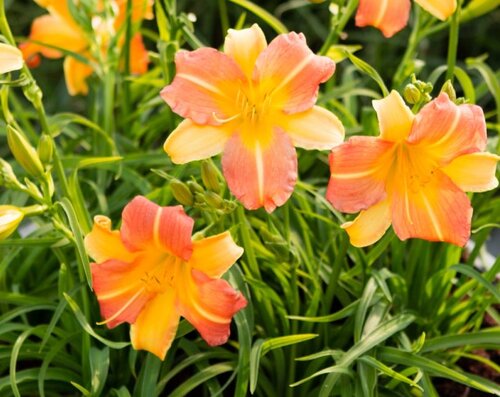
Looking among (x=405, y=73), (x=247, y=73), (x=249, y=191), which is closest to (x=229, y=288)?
(x=249, y=191)

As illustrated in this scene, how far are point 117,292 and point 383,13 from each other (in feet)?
1.32

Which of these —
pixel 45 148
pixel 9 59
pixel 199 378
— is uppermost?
pixel 9 59

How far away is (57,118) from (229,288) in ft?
1.64

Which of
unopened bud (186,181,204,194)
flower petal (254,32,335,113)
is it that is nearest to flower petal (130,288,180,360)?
unopened bud (186,181,204,194)

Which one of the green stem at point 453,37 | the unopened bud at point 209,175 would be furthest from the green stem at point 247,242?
the green stem at point 453,37

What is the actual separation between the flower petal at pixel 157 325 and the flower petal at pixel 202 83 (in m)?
0.18

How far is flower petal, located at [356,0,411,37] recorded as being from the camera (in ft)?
3.25

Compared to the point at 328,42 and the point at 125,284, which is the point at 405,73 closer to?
the point at 328,42

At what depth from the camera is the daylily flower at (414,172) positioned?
2.81 ft

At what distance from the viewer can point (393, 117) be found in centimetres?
86

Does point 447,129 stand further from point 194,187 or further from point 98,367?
point 98,367

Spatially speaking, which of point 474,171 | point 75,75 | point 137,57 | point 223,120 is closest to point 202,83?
point 223,120

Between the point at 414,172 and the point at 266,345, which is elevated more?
the point at 414,172

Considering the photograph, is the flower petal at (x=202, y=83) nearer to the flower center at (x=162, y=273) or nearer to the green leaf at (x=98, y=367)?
the flower center at (x=162, y=273)
